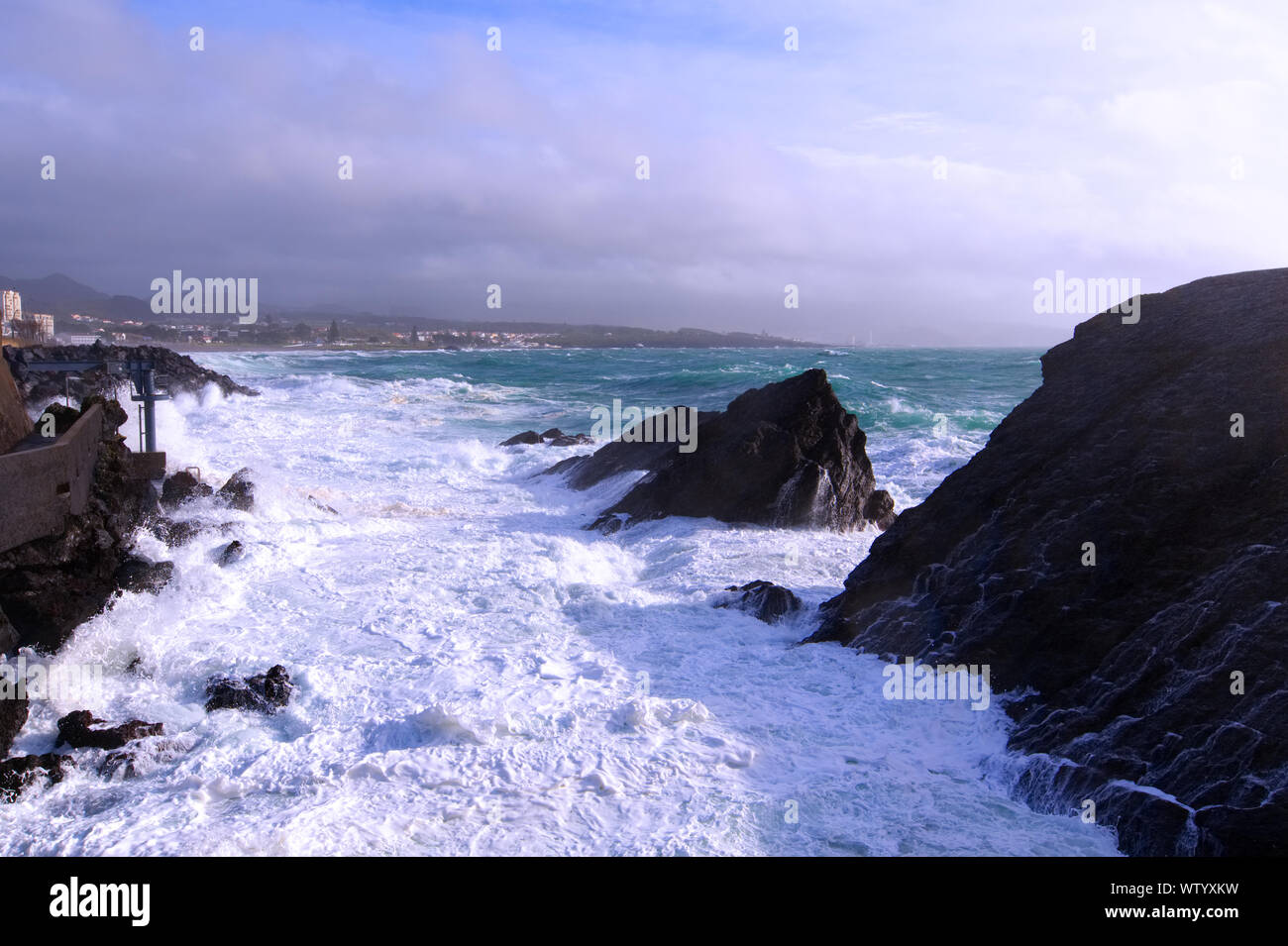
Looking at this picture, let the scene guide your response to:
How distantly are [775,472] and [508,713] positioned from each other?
841 centimetres

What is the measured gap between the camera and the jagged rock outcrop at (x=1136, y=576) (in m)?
5.36

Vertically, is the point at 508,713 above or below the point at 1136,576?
below

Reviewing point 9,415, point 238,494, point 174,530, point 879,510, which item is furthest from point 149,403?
point 879,510

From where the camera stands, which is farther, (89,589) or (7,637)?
(89,589)

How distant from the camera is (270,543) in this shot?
12242 mm

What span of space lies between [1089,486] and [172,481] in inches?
520

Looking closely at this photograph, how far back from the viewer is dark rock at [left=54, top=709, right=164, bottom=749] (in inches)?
258

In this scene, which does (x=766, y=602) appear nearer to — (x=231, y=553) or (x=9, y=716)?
(x=231, y=553)

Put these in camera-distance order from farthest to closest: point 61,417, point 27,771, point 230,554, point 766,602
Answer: point 230,554 → point 61,417 → point 766,602 → point 27,771

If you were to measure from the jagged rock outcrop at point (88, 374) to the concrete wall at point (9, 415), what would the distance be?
224 inches

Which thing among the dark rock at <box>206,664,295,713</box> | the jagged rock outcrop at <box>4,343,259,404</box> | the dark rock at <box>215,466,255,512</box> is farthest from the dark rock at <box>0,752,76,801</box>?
the jagged rock outcrop at <box>4,343,259,404</box>

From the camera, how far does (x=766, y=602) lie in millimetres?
9891

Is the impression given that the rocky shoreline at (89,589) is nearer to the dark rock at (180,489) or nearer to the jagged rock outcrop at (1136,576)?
the dark rock at (180,489)
